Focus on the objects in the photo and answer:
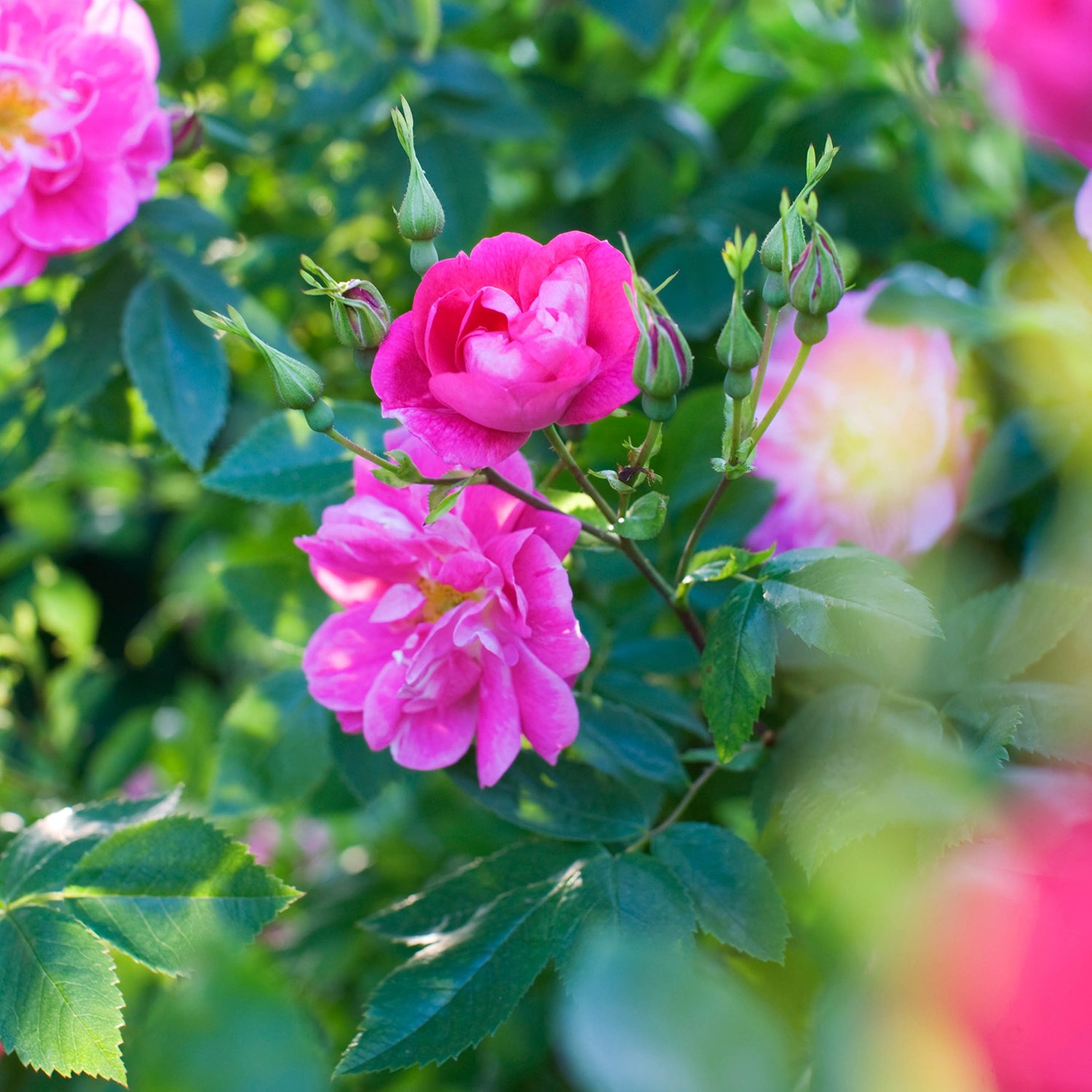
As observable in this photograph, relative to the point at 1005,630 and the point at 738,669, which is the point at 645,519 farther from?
the point at 1005,630

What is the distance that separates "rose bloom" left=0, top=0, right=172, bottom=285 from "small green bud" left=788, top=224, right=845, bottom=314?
0.45 m

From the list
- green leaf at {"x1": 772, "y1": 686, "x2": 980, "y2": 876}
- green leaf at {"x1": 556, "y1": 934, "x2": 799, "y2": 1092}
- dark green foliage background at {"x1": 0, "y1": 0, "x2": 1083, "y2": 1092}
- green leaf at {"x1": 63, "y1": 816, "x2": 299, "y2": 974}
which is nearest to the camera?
green leaf at {"x1": 556, "y1": 934, "x2": 799, "y2": 1092}

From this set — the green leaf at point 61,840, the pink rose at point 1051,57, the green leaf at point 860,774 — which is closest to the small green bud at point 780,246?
the pink rose at point 1051,57

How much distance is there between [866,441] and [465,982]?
0.44 metres

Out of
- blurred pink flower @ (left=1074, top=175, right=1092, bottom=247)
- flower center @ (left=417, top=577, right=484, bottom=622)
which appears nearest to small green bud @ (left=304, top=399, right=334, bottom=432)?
flower center @ (left=417, top=577, right=484, bottom=622)

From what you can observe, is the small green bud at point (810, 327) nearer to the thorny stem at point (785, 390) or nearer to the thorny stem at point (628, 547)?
the thorny stem at point (785, 390)

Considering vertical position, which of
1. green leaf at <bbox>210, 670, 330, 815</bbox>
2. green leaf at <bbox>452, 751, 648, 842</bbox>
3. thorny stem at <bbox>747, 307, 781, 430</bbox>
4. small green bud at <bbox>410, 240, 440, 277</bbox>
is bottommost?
green leaf at <bbox>210, 670, 330, 815</bbox>

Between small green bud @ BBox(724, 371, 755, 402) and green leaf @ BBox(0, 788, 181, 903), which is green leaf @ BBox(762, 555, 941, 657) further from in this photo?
green leaf @ BBox(0, 788, 181, 903)

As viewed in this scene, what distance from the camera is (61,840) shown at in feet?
1.86

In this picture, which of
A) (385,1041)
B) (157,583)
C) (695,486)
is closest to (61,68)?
(695,486)

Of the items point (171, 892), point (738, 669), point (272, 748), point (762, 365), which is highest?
point (762, 365)

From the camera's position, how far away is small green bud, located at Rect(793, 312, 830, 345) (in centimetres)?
42

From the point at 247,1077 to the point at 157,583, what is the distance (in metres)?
1.70

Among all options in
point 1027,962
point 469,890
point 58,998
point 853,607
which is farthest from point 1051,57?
point 58,998
